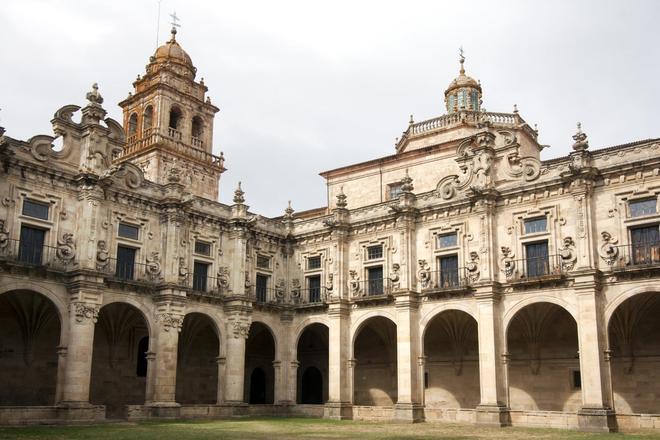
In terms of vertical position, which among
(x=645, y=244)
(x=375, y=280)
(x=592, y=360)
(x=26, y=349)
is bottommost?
(x=592, y=360)

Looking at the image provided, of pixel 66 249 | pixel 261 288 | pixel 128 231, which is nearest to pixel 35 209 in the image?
pixel 66 249

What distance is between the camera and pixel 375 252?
36812 mm

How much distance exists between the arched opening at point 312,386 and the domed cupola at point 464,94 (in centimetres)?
1903

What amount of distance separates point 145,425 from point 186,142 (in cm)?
2399

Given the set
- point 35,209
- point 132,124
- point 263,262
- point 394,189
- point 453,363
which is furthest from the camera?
point 132,124

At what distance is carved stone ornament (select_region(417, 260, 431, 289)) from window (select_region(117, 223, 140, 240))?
1415 cm

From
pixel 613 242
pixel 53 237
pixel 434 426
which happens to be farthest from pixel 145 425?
pixel 613 242

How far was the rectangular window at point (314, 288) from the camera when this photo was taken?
3891 centimetres

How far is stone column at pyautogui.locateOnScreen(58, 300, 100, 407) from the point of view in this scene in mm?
28234

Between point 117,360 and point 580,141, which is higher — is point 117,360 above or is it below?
below

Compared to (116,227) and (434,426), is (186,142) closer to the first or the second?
(116,227)

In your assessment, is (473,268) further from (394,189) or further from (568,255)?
(394,189)

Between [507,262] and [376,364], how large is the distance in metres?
11.8

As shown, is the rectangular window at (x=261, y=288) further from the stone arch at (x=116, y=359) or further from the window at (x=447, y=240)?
the window at (x=447, y=240)
